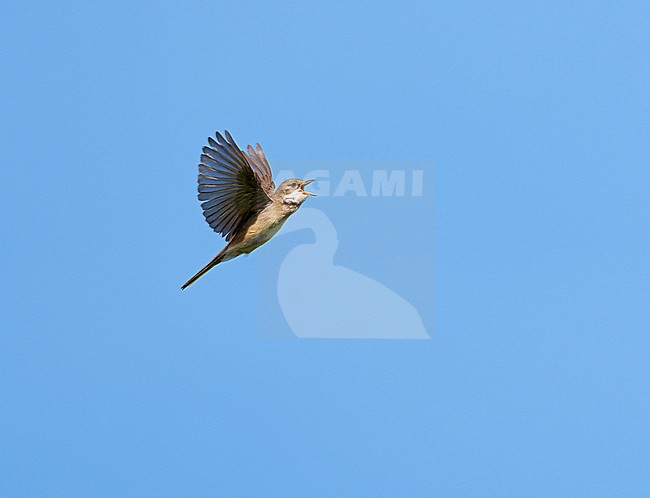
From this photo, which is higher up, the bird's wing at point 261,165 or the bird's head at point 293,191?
the bird's wing at point 261,165

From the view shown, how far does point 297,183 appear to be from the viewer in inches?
78.9

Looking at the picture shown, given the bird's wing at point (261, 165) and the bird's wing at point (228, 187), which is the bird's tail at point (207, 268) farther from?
the bird's wing at point (261, 165)

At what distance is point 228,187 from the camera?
2.02 m

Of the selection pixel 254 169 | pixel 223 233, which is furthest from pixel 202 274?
pixel 254 169

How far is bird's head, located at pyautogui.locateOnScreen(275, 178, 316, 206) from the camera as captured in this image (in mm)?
1996

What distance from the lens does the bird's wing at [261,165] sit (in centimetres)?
208

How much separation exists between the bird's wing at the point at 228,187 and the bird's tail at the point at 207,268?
0.08 metres

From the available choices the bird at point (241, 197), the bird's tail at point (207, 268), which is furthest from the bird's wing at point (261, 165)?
the bird's tail at point (207, 268)

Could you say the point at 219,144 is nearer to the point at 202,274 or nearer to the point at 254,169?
the point at 254,169

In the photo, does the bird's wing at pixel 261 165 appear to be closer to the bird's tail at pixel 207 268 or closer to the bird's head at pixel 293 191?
the bird's head at pixel 293 191

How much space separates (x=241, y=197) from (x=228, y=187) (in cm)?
5

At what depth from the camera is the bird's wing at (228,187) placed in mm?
1935

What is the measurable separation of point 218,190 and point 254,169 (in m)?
0.10

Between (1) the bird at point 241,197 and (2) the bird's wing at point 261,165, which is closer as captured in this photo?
(1) the bird at point 241,197
